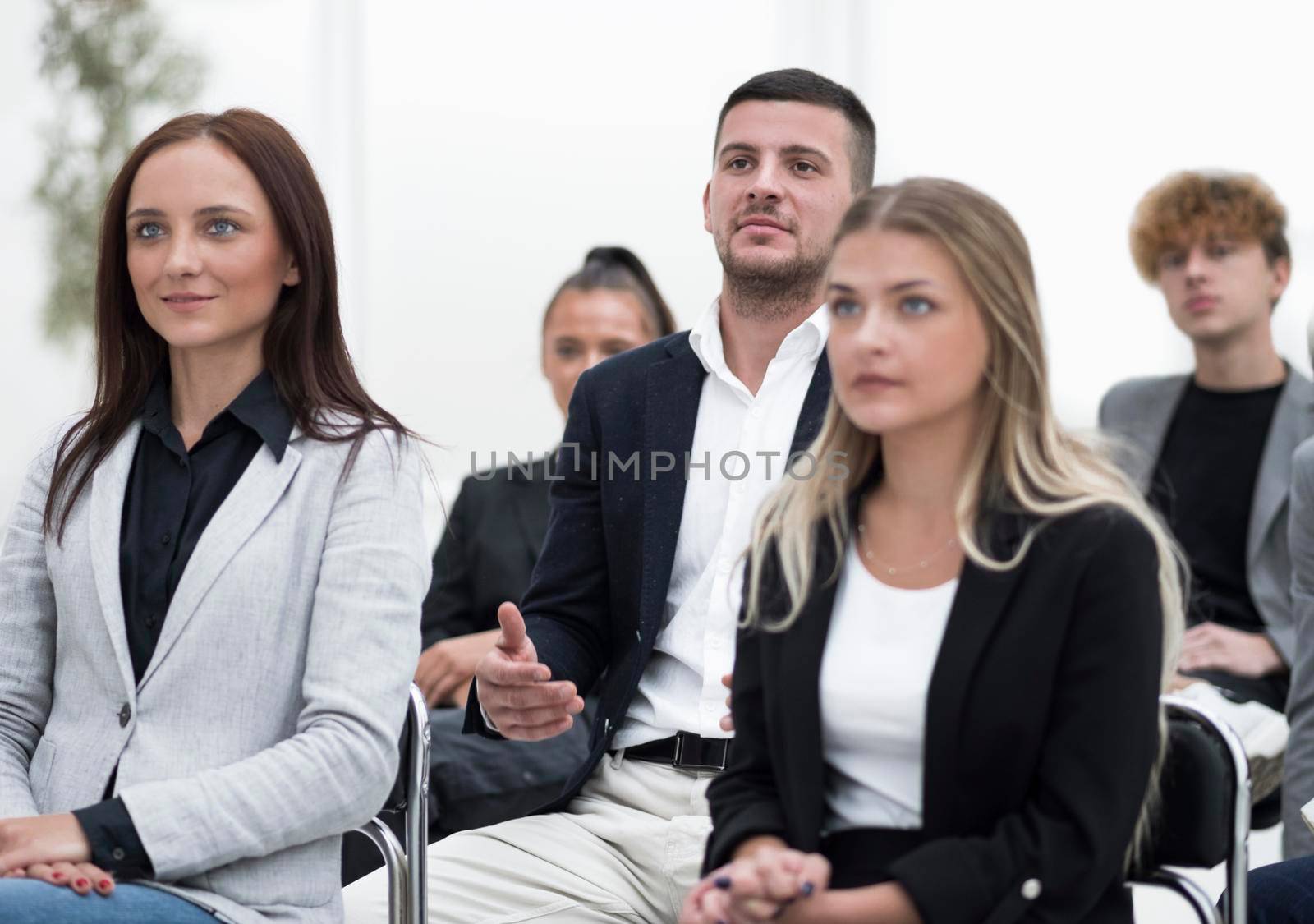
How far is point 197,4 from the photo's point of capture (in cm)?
448

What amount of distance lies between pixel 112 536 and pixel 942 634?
98 centimetres

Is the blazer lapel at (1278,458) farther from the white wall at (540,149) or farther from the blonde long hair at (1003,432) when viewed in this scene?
the blonde long hair at (1003,432)

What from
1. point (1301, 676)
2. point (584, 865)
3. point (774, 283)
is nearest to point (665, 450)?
point (774, 283)

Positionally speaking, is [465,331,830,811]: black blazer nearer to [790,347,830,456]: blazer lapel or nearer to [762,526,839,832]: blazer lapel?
[790,347,830,456]: blazer lapel

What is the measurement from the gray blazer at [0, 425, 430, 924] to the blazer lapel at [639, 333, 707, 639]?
1.32 feet

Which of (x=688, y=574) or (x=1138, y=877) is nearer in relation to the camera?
(x=1138, y=877)

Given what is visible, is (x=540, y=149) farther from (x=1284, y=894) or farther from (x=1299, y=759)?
(x=1284, y=894)

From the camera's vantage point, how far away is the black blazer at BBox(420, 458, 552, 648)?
333cm

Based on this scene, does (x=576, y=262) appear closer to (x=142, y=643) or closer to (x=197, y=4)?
(x=197, y=4)

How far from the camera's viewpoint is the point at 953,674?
1.39 m

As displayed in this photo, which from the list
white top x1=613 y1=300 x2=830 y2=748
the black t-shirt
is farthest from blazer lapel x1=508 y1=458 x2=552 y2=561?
the black t-shirt

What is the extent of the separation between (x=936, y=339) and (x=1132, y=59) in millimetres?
3054

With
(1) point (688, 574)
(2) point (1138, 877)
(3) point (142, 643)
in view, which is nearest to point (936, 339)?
(2) point (1138, 877)

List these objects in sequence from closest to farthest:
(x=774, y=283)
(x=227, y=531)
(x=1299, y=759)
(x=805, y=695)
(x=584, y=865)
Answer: (x=805, y=695), (x=227, y=531), (x=584, y=865), (x=774, y=283), (x=1299, y=759)
